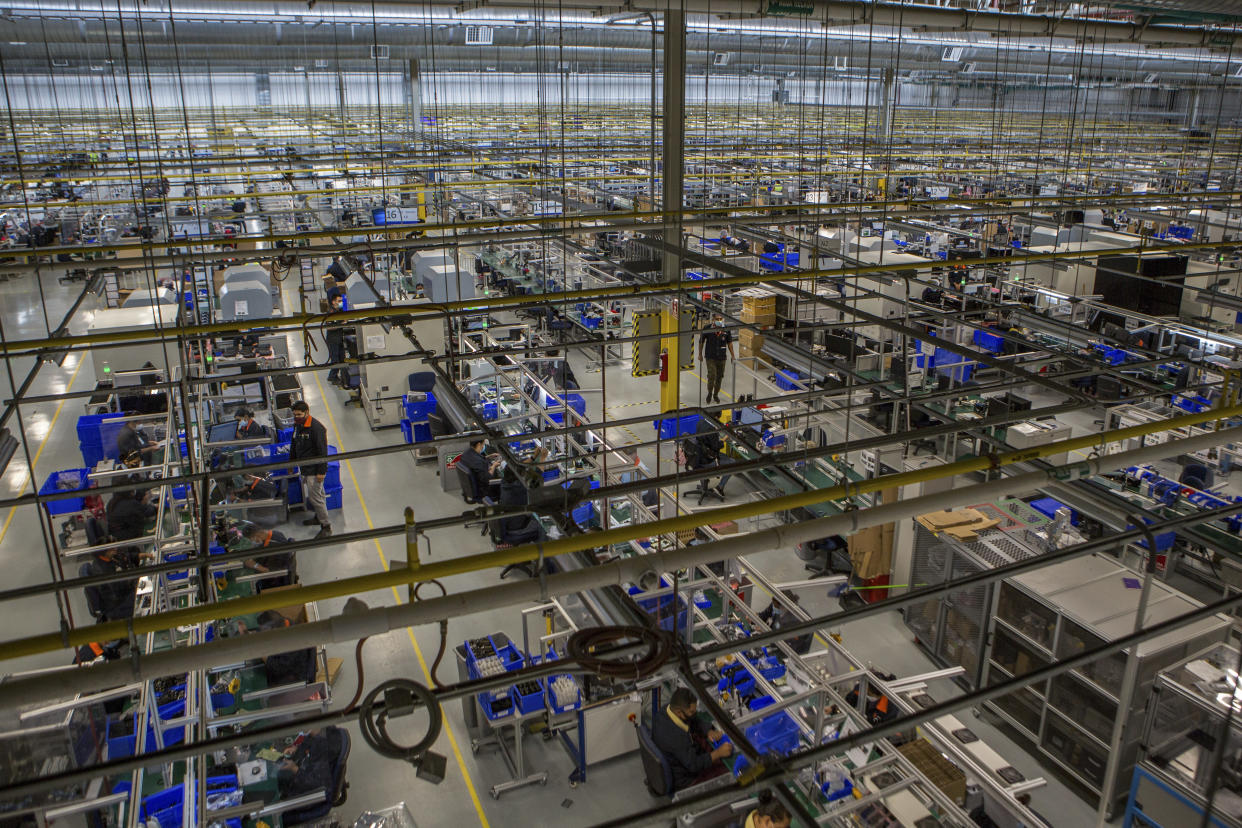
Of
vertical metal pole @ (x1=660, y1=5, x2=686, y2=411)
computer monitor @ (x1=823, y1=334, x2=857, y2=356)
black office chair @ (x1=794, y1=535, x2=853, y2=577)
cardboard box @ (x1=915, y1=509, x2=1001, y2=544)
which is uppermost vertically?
vertical metal pole @ (x1=660, y1=5, x2=686, y2=411)

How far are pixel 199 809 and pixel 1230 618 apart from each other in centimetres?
763

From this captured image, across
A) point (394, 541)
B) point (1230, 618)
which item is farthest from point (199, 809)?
point (1230, 618)

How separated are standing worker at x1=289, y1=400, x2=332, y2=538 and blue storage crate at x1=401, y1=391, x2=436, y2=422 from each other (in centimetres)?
222

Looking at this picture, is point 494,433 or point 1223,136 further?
point 1223,136

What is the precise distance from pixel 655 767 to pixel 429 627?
3.53 metres

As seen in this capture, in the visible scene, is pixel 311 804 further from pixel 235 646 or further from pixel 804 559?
pixel 804 559

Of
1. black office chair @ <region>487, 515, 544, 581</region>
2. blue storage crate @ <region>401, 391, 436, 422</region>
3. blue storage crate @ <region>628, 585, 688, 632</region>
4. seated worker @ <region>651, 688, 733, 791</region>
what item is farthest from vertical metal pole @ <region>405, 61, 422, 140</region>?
seated worker @ <region>651, 688, 733, 791</region>

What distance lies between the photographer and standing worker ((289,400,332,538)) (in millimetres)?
10016

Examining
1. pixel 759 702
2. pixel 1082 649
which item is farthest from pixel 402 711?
pixel 1082 649

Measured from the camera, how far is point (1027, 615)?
299 inches

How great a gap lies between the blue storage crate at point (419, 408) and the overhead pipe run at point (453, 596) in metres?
10.2

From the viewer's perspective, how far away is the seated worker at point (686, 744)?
6.28m

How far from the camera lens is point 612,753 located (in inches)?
286

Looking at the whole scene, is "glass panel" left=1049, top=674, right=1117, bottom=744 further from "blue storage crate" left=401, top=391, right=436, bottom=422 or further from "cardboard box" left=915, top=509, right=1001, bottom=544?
"blue storage crate" left=401, top=391, right=436, bottom=422
